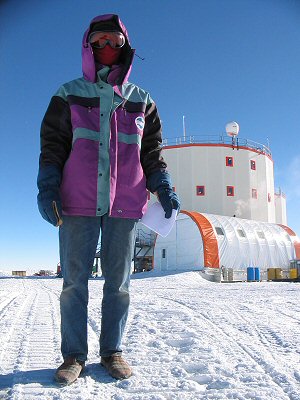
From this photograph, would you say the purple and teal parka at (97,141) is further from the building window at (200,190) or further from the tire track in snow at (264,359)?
the building window at (200,190)

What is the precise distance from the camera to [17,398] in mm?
1688

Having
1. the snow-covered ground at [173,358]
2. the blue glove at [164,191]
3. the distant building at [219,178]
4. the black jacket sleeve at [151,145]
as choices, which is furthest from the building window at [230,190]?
the blue glove at [164,191]

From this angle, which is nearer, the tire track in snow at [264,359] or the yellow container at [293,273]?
the tire track in snow at [264,359]

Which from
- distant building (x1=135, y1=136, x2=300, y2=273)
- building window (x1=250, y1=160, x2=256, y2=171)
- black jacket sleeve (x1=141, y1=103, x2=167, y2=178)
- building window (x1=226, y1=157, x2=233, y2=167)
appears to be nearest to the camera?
black jacket sleeve (x1=141, y1=103, x2=167, y2=178)

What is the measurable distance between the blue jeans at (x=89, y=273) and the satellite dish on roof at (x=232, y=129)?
24.9 meters

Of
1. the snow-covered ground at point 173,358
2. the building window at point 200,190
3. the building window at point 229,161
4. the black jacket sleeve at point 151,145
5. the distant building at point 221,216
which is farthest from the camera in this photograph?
the building window at point 229,161

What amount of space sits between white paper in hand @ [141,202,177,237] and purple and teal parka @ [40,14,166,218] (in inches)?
4.0

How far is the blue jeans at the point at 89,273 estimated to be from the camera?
2.10 metres

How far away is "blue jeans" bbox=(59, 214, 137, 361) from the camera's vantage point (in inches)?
82.7

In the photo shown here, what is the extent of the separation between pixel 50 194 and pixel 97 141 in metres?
0.41

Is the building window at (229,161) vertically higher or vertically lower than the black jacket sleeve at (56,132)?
higher

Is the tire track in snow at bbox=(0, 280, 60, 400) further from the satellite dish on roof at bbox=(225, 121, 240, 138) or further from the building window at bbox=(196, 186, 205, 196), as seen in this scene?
the satellite dish on roof at bbox=(225, 121, 240, 138)

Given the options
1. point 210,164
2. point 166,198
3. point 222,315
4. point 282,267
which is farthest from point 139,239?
point 166,198

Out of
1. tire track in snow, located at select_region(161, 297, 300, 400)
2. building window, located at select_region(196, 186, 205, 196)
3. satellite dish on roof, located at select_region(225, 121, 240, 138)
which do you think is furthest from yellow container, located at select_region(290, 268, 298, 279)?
tire track in snow, located at select_region(161, 297, 300, 400)
